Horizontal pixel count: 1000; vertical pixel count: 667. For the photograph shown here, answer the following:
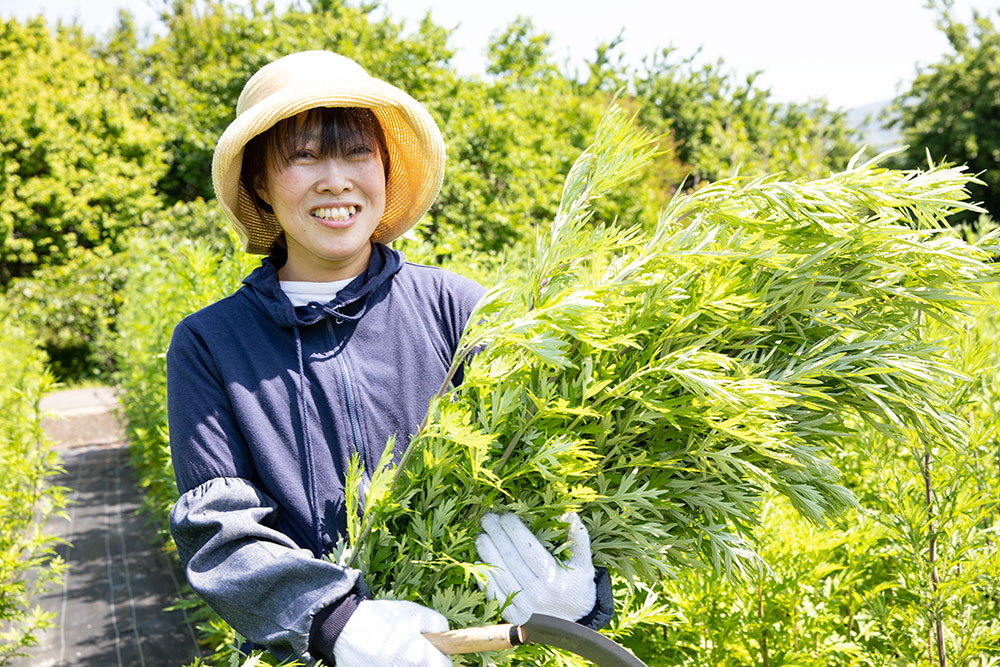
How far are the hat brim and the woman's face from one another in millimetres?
80

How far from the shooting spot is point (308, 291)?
5.79 feet

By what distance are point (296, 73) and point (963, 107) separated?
24049 millimetres

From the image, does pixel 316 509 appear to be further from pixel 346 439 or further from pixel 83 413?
pixel 83 413

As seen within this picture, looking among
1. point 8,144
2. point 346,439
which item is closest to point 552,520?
point 346,439

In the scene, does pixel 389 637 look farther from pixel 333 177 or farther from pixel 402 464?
pixel 333 177

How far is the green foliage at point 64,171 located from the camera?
54.1 feet

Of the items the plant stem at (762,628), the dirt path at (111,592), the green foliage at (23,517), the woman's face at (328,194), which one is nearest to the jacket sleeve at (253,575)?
the woman's face at (328,194)

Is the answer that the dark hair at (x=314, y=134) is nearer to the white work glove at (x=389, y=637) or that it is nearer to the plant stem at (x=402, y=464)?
the plant stem at (x=402, y=464)

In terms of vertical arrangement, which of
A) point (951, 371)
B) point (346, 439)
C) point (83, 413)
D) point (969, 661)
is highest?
point (951, 371)

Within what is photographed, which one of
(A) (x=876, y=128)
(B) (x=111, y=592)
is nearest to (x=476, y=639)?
(B) (x=111, y=592)

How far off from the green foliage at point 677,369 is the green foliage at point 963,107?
21.2 m

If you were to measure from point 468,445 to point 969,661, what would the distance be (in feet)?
4.81

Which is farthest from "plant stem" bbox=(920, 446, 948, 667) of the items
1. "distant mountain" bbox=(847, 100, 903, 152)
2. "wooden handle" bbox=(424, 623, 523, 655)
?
"distant mountain" bbox=(847, 100, 903, 152)

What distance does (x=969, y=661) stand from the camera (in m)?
1.89
